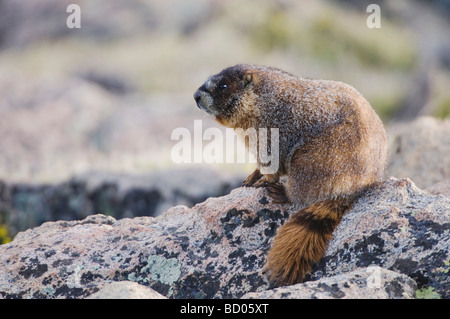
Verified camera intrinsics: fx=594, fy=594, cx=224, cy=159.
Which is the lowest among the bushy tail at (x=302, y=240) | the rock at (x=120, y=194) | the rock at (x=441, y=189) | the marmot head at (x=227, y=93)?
the rock at (x=120, y=194)

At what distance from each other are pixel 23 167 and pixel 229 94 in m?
10.8

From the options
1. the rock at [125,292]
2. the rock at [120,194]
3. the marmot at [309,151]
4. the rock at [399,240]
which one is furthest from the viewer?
A: the rock at [120,194]

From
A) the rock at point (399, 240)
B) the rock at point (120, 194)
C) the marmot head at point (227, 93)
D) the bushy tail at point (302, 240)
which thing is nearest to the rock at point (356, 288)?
the rock at point (399, 240)

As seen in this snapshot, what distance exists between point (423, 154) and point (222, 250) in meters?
5.85

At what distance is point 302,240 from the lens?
5.60m

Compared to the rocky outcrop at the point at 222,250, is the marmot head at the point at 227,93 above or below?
above

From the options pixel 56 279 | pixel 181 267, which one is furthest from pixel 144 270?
pixel 56 279

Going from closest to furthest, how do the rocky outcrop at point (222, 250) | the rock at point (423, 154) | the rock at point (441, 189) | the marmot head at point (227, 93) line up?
the rocky outcrop at point (222, 250) → the marmot head at point (227, 93) → the rock at point (441, 189) → the rock at point (423, 154)

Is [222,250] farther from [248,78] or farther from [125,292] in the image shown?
[248,78]

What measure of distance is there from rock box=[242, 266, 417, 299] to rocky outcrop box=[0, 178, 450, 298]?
3cm

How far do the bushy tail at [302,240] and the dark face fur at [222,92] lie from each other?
1949mm

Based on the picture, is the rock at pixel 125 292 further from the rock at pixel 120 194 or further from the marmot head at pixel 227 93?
the rock at pixel 120 194

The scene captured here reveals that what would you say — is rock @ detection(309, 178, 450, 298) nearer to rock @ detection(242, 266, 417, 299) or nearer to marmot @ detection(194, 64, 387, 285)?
marmot @ detection(194, 64, 387, 285)

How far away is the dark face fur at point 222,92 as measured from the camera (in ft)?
24.4
